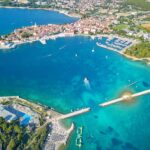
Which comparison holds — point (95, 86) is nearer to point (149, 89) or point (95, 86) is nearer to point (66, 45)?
point (149, 89)

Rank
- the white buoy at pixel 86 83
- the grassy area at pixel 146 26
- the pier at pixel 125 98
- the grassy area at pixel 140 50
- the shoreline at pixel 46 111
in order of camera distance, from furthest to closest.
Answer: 1. the grassy area at pixel 146 26
2. the grassy area at pixel 140 50
3. the white buoy at pixel 86 83
4. the pier at pixel 125 98
5. the shoreline at pixel 46 111

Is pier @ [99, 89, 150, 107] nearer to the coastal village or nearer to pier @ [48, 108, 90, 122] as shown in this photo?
pier @ [48, 108, 90, 122]

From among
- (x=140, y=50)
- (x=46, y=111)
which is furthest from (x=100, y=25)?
(x=46, y=111)

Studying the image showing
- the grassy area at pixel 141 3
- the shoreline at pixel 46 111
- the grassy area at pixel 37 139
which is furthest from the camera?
the grassy area at pixel 141 3

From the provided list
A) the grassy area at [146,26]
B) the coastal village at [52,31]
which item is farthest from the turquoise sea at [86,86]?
the grassy area at [146,26]

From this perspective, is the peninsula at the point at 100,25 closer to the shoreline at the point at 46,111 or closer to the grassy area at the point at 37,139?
the shoreline at the point at 46,111

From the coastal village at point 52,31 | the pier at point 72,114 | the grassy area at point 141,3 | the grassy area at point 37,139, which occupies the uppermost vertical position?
the grassy area at point 37,139

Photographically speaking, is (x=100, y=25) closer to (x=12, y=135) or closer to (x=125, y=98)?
(x=125, y=98)

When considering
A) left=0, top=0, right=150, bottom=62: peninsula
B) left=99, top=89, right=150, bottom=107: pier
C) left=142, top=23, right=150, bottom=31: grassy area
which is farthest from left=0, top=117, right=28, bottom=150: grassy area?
left=142, top=23, right=150, bottom=31: grassy area
